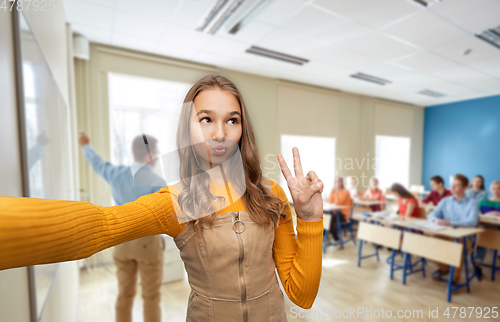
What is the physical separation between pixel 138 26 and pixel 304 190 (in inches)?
122

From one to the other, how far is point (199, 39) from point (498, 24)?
336cm

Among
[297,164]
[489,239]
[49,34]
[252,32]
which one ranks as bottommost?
[489,239]

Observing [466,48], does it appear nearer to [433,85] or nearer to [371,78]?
[371,78]

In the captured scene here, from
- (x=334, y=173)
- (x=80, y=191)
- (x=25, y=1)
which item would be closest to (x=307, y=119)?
(x=334, y=173)

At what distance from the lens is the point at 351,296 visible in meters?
2.51

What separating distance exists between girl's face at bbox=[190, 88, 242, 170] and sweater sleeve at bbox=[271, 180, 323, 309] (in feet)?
0.61

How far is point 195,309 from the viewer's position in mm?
558

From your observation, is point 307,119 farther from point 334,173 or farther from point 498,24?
point 498,24

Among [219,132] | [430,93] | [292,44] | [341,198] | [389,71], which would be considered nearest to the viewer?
[219,132]

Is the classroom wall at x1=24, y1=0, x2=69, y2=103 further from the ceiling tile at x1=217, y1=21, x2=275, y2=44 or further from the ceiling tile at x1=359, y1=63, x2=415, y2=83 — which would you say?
the ceiling tile at x1=359, y1=63, x2=415, y2=83

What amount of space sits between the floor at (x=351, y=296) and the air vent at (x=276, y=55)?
120 inches

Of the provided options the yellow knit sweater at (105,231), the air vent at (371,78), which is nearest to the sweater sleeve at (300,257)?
the yellow knit sweater at (105,231)

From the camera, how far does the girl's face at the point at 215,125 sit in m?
0.49

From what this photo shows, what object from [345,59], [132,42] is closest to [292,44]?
[345,59]
